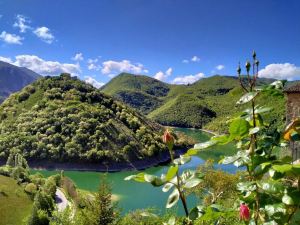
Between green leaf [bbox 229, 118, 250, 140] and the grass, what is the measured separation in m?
41.8

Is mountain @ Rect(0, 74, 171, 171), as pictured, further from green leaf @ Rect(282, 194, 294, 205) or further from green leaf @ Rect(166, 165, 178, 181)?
green leaf @ Rect(282, 194, 294, 205)

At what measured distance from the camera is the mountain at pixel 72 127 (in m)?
78.3

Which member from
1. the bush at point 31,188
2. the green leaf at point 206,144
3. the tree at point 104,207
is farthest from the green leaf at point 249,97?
the bush at point 31,188

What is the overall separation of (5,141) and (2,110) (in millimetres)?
20574

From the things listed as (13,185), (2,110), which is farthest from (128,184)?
(2,110)

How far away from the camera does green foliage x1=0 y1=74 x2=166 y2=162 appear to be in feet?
258

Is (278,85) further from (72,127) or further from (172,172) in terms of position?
(72,127)

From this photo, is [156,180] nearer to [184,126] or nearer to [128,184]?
[128,184]

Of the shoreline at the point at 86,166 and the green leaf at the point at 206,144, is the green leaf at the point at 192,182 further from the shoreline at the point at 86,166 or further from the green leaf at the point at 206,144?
the shoreline at the point at 86,166

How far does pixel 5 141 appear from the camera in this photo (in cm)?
8150

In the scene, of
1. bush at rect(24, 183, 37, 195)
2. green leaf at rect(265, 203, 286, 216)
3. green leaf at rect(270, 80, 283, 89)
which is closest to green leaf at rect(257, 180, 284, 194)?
green leaf at rect(265, 203, 286, 216)

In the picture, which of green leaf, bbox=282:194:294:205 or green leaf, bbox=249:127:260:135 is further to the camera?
green leaf, bbox=249:127:260:135

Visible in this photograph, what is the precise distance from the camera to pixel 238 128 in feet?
5.84

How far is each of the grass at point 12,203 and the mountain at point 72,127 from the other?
24345mm
